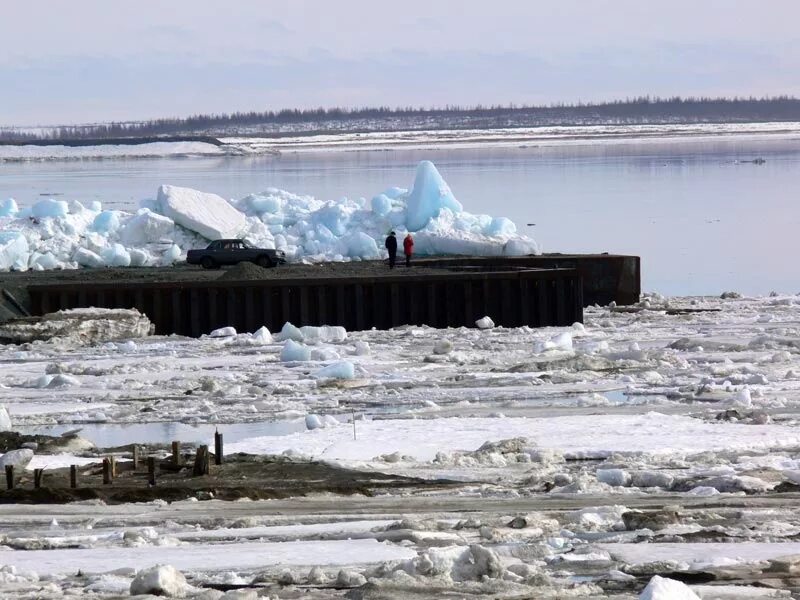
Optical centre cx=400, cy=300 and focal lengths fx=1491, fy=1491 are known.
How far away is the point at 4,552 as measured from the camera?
31.6 feet

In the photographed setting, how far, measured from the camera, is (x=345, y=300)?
27062mm

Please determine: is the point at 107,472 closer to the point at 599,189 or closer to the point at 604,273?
the point at 604,273

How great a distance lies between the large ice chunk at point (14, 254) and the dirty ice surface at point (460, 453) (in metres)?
10.7

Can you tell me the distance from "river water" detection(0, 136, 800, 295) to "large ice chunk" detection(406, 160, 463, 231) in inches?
166

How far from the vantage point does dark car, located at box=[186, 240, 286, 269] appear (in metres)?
34.1

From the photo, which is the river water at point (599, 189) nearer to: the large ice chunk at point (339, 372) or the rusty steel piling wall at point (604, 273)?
the rusty steel piling wall at point (604, 273)

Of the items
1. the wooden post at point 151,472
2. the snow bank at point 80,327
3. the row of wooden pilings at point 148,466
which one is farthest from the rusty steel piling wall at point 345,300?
the wooden post at point 151,472

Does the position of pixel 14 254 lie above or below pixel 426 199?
below

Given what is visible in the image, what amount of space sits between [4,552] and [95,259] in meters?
27.0

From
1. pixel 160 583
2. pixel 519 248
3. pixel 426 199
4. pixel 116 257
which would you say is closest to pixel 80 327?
pixel 116 257

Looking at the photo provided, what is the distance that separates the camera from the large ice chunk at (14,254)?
34.7 meters

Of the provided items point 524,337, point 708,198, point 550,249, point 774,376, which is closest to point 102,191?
point 708,198

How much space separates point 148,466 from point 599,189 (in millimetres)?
60295

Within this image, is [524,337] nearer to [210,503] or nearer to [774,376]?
[774,376]
